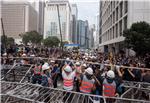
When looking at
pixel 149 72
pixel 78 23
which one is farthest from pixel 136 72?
pixel 78 23

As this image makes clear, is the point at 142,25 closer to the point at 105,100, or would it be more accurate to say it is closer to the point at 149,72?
the point at 149,72

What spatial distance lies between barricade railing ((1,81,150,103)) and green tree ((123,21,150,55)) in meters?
20.4

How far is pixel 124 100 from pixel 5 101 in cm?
264

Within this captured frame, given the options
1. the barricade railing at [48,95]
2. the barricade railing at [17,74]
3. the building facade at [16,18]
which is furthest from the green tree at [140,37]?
the building facade at [16,18]

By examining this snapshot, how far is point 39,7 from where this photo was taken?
175 m

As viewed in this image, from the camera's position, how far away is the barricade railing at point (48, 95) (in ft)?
18.8

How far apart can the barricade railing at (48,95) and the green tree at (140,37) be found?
20.4m

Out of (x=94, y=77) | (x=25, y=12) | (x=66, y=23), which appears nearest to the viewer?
(x=94, y=77)

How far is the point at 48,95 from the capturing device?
6375mm

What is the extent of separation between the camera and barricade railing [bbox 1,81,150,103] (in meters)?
5.73

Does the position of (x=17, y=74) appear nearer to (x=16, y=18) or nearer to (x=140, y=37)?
(x=140, y=37)

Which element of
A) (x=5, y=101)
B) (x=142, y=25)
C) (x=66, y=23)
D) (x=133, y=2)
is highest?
(x=66, y=23)

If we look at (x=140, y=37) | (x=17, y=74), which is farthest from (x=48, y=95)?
(x=140, y=37)

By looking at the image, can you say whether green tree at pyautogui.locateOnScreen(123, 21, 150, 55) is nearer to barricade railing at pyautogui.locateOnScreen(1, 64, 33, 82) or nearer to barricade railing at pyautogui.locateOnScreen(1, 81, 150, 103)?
barricade railing at pyautogui.locateOnScreen(1, 64, 33, 82)
